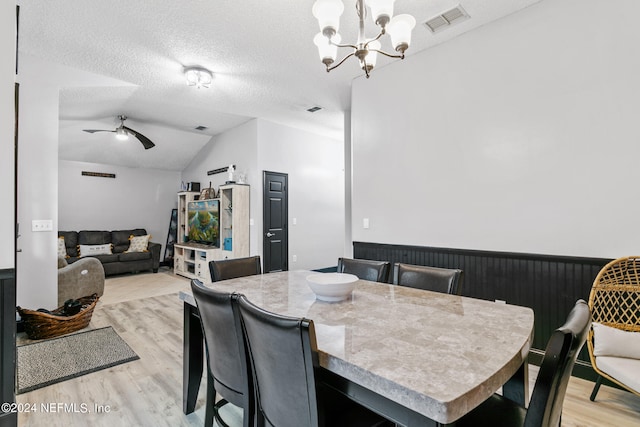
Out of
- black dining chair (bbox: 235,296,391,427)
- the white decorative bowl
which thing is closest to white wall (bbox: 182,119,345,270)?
the white decorative bowl

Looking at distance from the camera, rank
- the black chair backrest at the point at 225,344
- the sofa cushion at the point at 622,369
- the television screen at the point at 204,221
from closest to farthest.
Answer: the black chair backrest at the point at 225,344
the sofa cushion at the point at 622,369
the television screen at the point at 204,221

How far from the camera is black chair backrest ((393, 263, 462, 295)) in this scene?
1.84m

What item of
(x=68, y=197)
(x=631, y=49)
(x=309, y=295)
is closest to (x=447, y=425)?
(x=309, y=295)

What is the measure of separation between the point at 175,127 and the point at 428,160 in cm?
509

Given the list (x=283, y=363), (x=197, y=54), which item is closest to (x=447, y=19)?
Answer: (x=197, y=54)

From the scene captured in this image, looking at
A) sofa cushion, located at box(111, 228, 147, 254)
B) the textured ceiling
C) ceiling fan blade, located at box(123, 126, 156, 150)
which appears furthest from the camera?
sofa cushion, located at box(111, 228, 147, 254)

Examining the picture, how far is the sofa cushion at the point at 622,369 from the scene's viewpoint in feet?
5.43

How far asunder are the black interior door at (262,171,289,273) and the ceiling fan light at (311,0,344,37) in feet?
12.7

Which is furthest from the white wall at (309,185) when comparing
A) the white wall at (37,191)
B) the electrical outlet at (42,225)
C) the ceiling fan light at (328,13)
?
the ceiling fan light at (328,13)

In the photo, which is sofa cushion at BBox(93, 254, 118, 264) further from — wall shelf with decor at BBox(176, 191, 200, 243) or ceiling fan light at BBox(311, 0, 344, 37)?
ceiling fan light at BBox(311, 0, 344, 37)

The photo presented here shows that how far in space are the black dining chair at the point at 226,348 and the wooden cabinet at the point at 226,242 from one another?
4.05 meters

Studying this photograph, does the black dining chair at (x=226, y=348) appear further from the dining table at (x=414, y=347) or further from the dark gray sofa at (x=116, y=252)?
the dark gray sofa at (x=116, y=252)

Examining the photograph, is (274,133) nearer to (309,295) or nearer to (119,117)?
(119,117)

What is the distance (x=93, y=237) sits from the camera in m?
6.44
